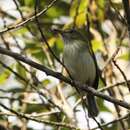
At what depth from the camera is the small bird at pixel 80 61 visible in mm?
4410

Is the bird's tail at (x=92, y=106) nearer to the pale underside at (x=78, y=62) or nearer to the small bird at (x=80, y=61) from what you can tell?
the small bird at (x=80, y=61)

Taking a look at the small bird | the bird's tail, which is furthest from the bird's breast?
the bird's tail

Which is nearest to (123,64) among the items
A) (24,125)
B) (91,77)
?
(91,77)

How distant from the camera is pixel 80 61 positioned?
4.40 meters

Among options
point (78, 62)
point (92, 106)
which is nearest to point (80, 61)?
point (78, 62)

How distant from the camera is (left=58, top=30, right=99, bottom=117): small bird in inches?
174

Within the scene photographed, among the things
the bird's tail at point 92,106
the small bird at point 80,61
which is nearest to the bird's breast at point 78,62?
the small bird at point 80,61

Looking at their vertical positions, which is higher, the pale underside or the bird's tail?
the pale underside

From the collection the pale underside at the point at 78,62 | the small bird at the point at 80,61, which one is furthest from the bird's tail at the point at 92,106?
the pale underside at the point at 78,62

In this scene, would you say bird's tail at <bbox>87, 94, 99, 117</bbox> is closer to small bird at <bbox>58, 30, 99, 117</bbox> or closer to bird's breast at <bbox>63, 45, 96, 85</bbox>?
small bird at <bbox>58, 30, 99, 117</bbox>

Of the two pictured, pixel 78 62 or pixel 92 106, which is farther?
pixel 92 106

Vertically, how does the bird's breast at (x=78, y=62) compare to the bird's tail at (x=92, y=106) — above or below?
above

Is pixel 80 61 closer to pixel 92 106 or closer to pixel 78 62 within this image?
pixel 78 62

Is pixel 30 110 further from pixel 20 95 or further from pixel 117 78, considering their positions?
pixel 117 78
